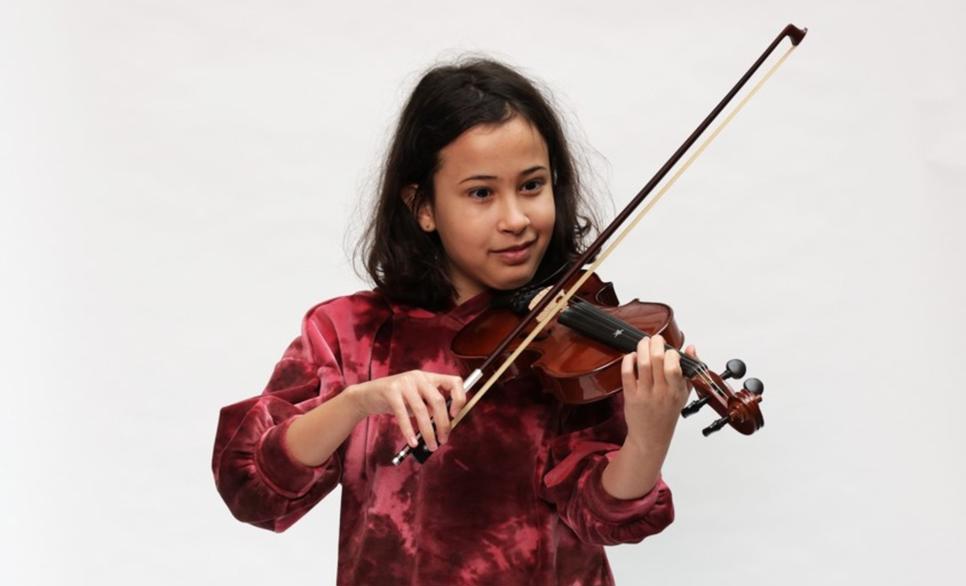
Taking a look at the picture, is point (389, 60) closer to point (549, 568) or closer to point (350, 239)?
Answer: point (350, 239)

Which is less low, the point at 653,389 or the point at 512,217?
the point at 512,217

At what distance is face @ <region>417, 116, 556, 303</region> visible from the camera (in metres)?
1.33

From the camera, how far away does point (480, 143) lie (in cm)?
134

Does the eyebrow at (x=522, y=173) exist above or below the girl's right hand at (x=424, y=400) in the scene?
above

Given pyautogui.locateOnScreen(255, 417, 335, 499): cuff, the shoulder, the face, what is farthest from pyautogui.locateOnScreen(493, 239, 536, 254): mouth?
pyautogui.locateOnScreen(255, 417, 335, 499): cuff

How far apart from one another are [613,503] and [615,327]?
15 centimetres

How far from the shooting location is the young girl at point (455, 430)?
1.31 metres

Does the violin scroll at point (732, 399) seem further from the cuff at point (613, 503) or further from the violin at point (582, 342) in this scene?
the cuff at point (613, 503)

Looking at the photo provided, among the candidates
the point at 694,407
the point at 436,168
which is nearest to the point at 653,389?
the point at 694,407

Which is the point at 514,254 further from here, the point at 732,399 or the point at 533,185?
the point at 732,399

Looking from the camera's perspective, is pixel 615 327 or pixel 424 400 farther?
pixel 615 327

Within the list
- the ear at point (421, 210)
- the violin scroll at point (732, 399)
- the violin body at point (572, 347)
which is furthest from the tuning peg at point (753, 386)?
the ear at point (421, 210)

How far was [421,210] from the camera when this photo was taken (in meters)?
1.42

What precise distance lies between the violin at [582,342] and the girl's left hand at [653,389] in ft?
0.05
